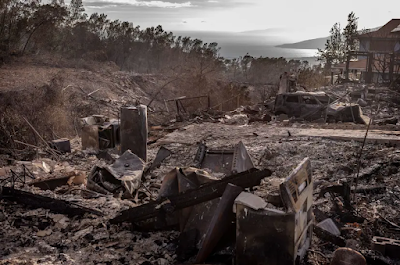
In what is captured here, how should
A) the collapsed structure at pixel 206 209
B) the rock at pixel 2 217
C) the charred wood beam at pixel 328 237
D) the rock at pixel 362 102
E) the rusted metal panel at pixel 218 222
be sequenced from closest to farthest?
the collapsed structure at pixel 206 209 → the rusted metal panel at pixel 218 222 → the charred wood beam at pixel 328 237 → the rock at pixel 2 217 → the rock at pixel 362 102

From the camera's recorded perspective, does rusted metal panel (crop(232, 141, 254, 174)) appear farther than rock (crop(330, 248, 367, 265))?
Yes

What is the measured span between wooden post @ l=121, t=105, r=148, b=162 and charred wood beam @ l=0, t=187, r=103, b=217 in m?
3.59

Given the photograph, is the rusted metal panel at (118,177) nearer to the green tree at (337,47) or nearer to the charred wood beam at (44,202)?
the charred wood beam at (44,202)

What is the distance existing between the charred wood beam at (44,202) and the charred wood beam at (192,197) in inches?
25.8

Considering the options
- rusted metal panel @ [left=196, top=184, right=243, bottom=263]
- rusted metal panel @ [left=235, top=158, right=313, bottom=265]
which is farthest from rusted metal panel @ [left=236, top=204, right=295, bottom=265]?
rusted metal panel @ [left=196, top=184, right=243, bottom=263]

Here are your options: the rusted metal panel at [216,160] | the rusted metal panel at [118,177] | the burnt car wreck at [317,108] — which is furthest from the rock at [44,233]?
the burnt car wreck at [317,108]

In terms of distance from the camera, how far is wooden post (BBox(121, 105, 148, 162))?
30.5ft

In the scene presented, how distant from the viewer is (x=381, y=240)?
4.88 m

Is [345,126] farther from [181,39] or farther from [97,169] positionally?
[181,39]

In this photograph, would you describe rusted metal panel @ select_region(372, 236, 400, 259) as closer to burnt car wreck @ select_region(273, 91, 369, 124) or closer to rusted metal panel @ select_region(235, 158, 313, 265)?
rusted metal panel @ select_region(235, 158, 313, 265)

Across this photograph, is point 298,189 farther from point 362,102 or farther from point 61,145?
point 362,102

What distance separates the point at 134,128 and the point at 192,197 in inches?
190

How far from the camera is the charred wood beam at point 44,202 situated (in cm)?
577

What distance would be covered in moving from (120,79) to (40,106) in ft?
40.1
